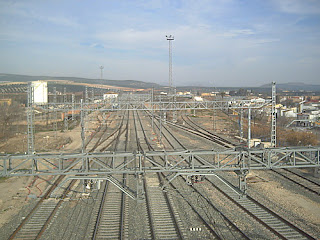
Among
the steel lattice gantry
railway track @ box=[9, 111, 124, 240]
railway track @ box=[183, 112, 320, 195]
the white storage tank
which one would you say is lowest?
railway track @ box=[9, 111, 124, 240]

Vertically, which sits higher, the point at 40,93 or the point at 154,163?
the point at 40,93

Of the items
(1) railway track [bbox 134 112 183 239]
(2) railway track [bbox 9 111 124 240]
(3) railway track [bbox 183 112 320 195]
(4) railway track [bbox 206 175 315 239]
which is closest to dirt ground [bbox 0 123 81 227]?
(2) railway track [bbox 9 111 124 240]

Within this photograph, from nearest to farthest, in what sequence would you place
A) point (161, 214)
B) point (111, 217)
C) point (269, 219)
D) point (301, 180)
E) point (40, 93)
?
point (269, 219), point (111, 217), point (161, 214), point (301, 180), point (40, 93)

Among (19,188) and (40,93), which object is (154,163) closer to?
(19,188)

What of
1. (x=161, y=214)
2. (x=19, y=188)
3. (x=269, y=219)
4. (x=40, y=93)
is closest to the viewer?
(x=269, y=219)

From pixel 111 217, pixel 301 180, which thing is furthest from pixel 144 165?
pixel 301 180

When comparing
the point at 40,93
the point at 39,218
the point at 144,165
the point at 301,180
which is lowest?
the point at 39,218

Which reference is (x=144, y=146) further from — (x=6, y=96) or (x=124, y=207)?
(x=6, y=96)

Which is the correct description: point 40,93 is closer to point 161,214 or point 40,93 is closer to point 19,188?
point 19,188

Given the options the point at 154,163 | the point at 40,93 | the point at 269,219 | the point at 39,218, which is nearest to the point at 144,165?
the point at 154,163

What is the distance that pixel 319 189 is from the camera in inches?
402

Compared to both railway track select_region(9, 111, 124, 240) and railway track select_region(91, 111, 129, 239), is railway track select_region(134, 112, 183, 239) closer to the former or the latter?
railway track select_region(91, 111, 129, 239)

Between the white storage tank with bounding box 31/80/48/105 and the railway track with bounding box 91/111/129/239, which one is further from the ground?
the white storage tank with bounding box 31/80/48/105

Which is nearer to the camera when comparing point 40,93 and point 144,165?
point 144,165
